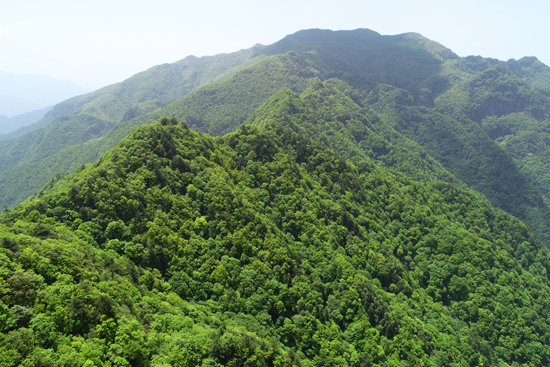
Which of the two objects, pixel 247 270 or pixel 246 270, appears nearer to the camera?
pixel 246 270

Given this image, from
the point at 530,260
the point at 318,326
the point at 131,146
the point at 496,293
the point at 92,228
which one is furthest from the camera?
the point at 530,260

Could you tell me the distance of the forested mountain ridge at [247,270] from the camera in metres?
32.7

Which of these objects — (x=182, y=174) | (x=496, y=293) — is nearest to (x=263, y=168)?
(x=182, y=174)

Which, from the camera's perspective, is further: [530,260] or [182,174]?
[530,260]

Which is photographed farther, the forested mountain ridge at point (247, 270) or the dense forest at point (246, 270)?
the forested mountain ridge at point (247, 270)

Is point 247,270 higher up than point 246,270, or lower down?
lower down

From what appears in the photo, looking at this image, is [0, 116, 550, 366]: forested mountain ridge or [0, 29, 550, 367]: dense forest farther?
[0, 116, 550, 366]: forested mountain ridge

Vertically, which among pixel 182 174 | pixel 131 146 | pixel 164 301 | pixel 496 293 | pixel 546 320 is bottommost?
pixel 546 320

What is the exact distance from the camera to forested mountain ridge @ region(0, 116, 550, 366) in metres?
32.7

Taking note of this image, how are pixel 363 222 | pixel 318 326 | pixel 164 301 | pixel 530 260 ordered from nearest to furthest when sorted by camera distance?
1. pixel 164 301
2. pixel 318 326
3. pixel 363 222
4. pixel 530 260

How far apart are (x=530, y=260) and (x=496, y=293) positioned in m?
55.6

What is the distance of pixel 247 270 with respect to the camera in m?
60.9

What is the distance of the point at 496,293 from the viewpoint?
9188 cm

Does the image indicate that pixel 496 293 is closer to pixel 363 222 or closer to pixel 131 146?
pixel 363 222
